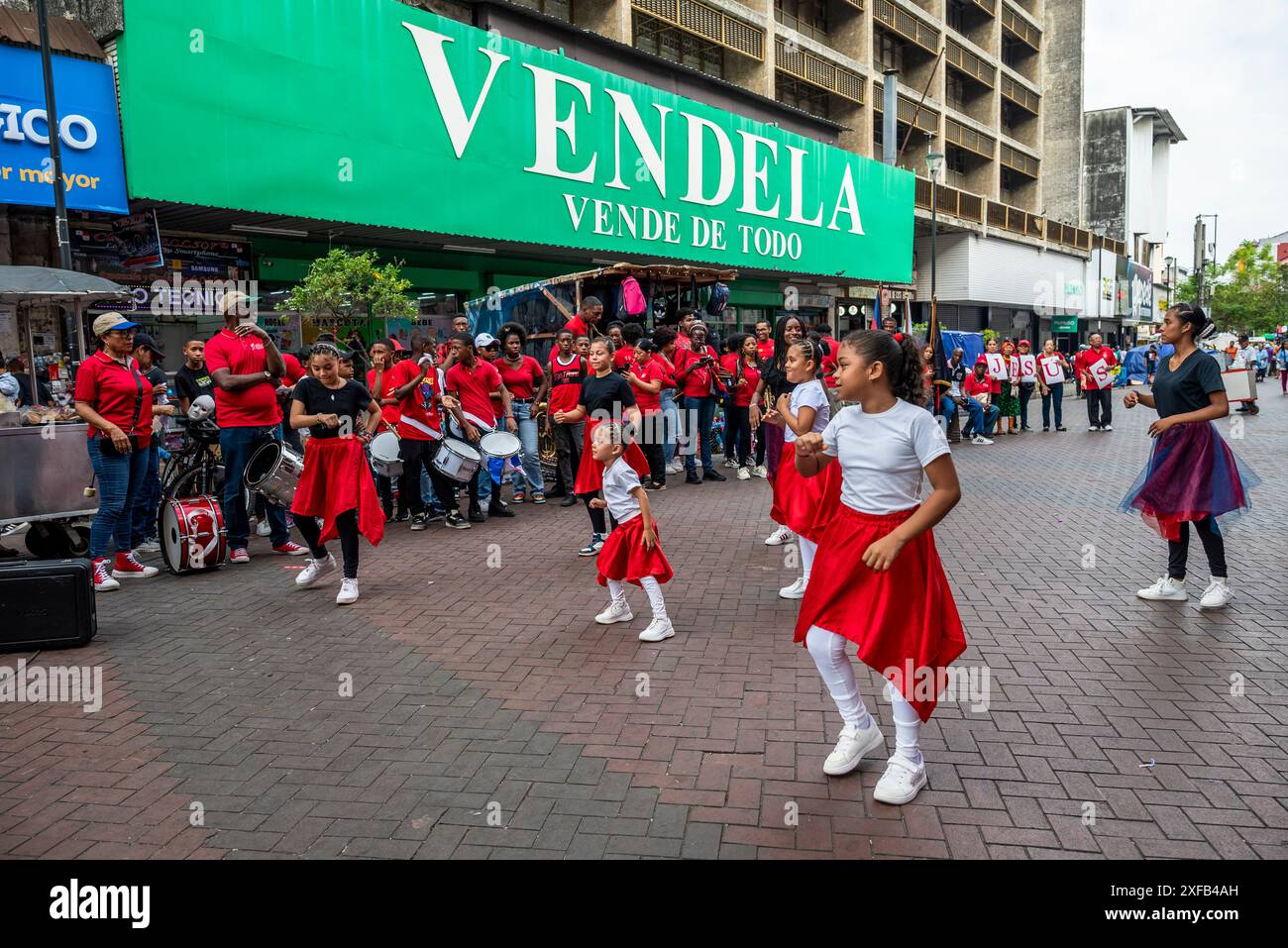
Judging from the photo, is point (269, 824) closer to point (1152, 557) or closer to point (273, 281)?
point (1152, 557)

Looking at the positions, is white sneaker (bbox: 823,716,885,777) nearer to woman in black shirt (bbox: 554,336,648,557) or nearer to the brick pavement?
the brick pavement

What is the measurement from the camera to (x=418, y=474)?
9836 mm

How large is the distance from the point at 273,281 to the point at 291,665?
36.4ft

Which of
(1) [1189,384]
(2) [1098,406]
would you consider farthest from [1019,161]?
(1) [1189,384]

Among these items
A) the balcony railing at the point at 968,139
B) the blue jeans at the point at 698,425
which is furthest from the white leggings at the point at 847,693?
the balcony railing at the point at 968,139

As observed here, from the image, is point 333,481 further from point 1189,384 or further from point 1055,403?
point 1055,403

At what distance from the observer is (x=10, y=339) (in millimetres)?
12016

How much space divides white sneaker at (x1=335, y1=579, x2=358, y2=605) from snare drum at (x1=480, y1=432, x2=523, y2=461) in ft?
8.81

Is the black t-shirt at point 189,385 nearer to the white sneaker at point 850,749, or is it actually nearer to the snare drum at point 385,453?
the snare drum at point 385,453

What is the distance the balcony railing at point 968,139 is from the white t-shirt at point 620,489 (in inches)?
1424

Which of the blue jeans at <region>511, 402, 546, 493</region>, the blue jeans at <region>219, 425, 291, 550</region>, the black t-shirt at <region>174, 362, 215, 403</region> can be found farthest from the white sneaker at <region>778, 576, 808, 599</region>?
the black t-shirt at <region>174, 362, 215, 403</region>

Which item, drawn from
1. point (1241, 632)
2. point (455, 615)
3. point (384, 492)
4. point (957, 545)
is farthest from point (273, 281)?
point (1241, 632)

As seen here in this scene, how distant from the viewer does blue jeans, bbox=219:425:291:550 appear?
7941mm

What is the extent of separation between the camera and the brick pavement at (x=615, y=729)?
3.33 metres
